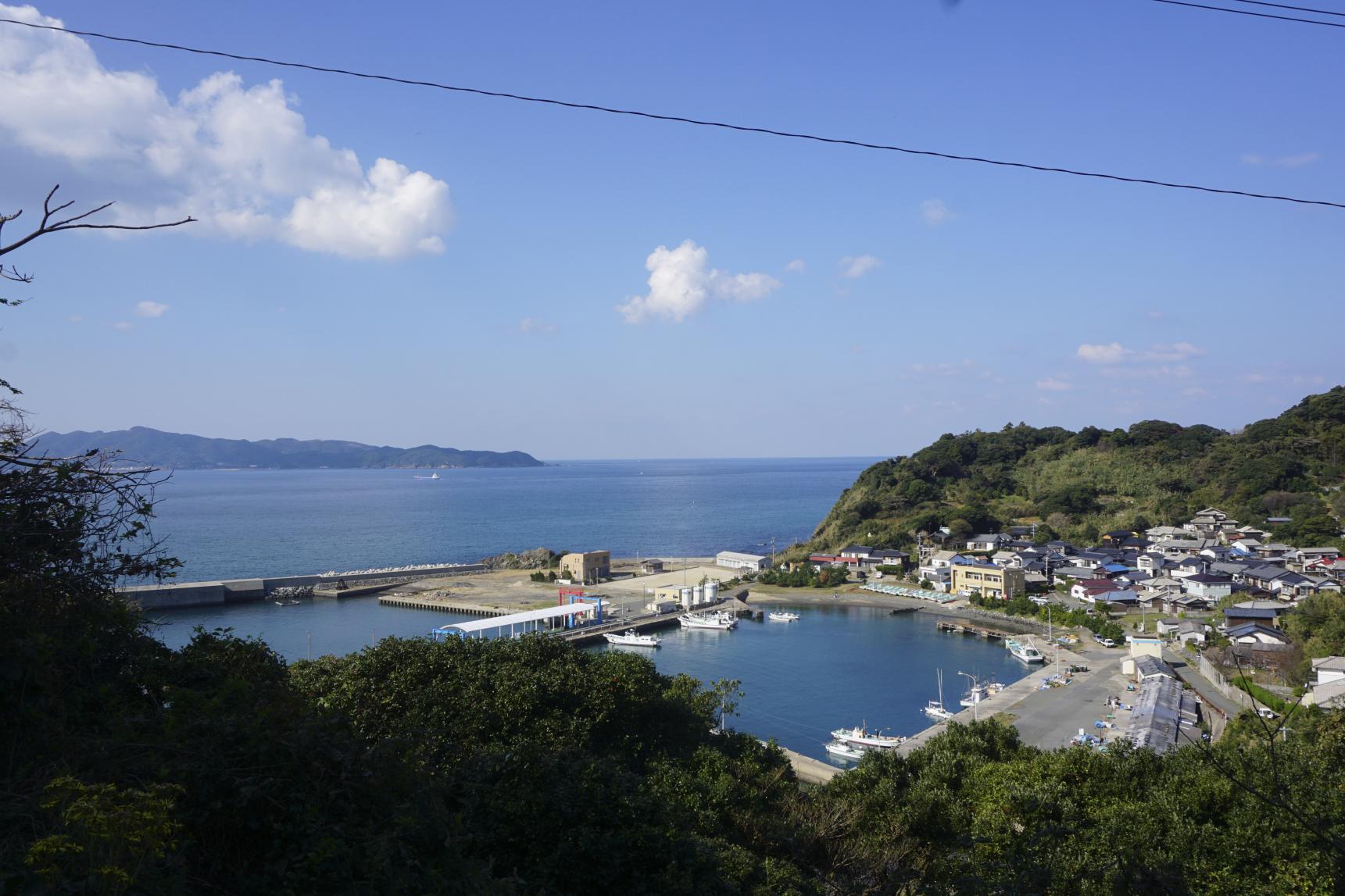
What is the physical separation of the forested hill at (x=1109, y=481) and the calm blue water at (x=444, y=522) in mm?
9235

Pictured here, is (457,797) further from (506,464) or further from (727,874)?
(506,464)

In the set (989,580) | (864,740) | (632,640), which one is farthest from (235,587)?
(989,580)

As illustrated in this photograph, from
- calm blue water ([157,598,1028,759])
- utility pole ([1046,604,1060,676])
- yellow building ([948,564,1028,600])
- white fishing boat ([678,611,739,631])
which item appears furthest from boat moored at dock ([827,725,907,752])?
yellow building ([948,564,1028,600])

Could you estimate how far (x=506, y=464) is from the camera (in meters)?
184

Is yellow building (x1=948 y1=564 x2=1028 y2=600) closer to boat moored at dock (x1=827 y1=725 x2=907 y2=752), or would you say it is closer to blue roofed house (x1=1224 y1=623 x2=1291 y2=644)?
blue roofed house (x1=1224 y1=623 x2=1291 y2=644)

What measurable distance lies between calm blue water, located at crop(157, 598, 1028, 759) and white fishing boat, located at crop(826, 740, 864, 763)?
27 centimetres

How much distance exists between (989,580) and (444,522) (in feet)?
125

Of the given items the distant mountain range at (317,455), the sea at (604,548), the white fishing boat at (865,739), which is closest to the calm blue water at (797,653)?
the sea at (604,548)

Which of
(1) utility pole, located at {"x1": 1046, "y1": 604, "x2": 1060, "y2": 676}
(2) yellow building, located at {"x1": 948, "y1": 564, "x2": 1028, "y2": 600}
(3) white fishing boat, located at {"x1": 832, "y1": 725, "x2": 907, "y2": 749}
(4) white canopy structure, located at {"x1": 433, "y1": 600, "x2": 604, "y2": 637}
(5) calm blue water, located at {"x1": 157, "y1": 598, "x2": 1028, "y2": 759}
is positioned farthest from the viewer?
(2) yellow building, located at {"x1": 948, "y1": 564, "x2": 1028, "y2": 600}

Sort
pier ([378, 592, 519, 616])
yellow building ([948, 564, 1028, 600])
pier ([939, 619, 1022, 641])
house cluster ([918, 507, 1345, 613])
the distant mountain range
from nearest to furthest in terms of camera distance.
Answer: house cluster ([918, 507, 1345, 613])
pier ([939, 619, 1022, 641])
pier ([378, 592, 519, 616])
yellow building ([948, 564, 1028, 600])
the distant mountain range

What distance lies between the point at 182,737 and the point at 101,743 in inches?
9.4

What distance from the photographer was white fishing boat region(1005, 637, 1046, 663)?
1944 centimetres

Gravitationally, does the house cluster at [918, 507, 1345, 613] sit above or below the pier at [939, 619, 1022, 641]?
above

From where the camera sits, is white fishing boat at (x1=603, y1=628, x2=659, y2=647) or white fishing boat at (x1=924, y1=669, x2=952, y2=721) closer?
white fishing boat at (x1=924, y1=669, x2=952, y2=721)
